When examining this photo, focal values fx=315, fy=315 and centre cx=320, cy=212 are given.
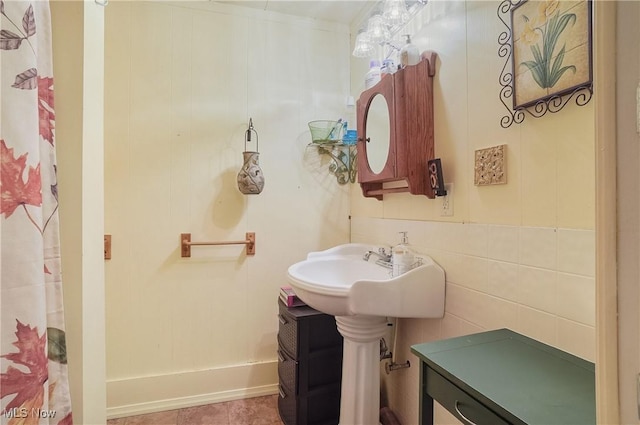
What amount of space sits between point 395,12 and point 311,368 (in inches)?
73.5

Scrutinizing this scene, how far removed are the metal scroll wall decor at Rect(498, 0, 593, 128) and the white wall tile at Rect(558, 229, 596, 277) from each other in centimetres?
34

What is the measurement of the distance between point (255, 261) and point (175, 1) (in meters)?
1.68

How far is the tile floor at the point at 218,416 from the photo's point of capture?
1777mm

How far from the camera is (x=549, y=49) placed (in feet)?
2.95

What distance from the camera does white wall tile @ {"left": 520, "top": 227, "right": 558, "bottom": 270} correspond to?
897 mm

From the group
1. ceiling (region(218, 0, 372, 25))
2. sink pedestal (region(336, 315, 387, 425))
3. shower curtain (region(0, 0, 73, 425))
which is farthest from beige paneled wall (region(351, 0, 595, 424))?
shower curtain (region(0, 0, 73, 425))

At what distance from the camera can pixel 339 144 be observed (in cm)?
212

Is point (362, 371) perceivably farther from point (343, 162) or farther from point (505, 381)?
point (343, 162)

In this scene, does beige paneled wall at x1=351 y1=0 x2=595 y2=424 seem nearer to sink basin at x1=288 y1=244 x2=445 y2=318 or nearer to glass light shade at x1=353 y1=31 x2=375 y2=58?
sink basin at x1=288 y1=244 x2=445 y2=318

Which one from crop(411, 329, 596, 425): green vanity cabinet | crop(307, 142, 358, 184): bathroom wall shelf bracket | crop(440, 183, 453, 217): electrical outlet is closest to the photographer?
crop(411, 329, 596, 425): green vanity cabinet

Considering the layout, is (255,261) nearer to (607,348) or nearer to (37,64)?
(37,64)

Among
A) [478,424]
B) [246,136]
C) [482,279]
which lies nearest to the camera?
[478,424]

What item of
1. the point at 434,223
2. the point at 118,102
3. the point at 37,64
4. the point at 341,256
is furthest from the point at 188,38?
the point at 434,223

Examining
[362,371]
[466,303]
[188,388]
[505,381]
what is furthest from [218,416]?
[505,381]
